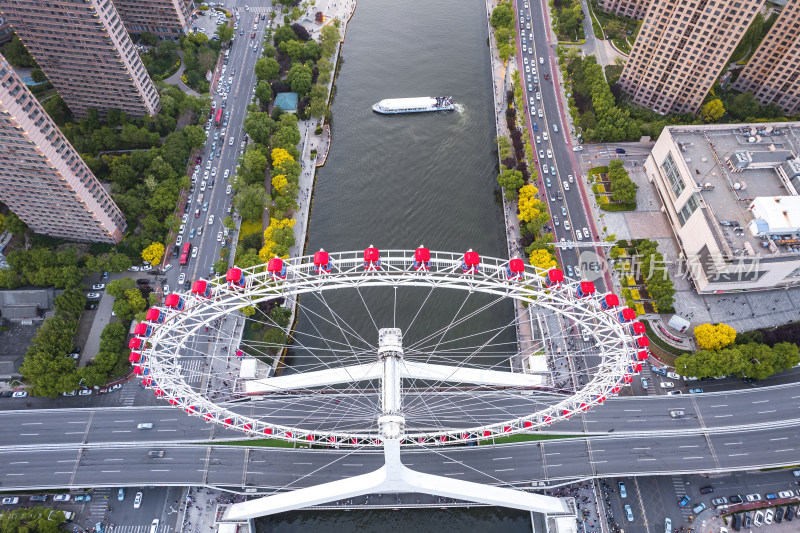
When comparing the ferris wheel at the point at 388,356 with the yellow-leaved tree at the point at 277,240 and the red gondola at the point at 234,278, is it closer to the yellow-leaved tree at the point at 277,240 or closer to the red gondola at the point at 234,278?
the red gondola at the point at 234,278

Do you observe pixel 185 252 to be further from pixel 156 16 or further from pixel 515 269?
pixel 156 16

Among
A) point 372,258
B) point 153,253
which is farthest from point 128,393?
point 372,258

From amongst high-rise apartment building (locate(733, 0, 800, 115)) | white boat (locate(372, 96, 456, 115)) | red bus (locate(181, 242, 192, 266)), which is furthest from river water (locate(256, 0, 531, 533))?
high-rise apartment building (locate(733, 0, 800, 115))

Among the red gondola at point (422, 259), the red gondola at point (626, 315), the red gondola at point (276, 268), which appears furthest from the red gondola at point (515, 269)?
the red gondola at point (276, 268)

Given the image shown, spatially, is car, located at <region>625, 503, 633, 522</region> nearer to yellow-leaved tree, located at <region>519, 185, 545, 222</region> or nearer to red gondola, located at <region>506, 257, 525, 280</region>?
red gondola, located at <region>506, 257, 525, 280</region>

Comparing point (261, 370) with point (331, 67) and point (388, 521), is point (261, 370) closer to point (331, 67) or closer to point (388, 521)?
point (388, 521)

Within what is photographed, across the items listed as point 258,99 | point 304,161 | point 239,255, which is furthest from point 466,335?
point 258,99
